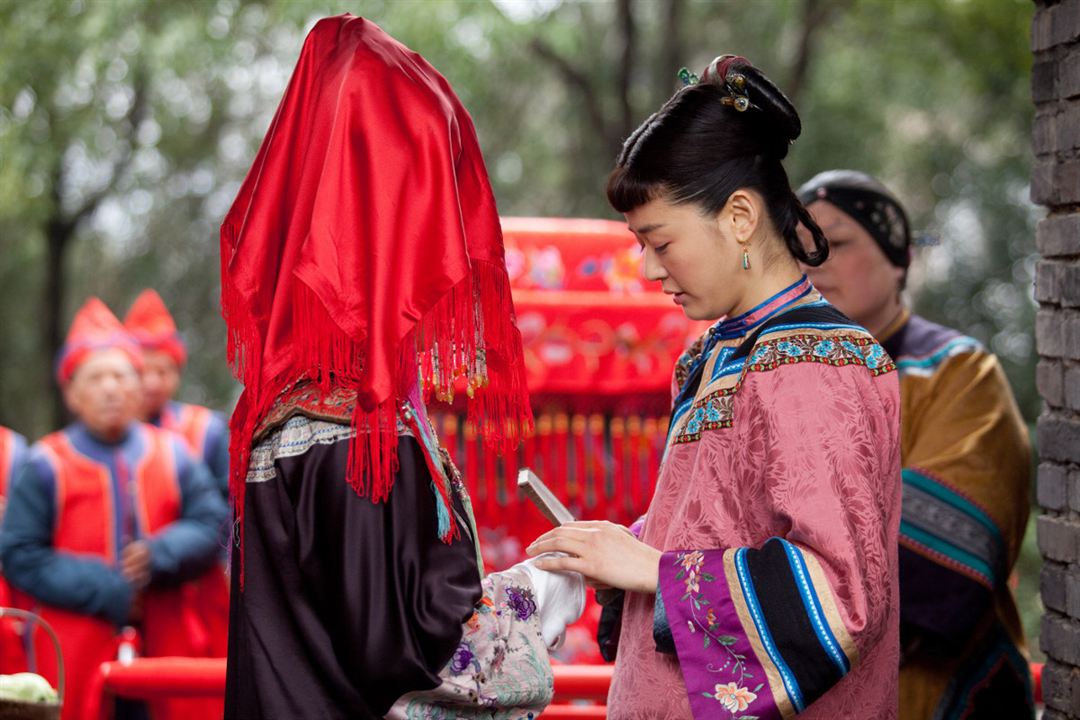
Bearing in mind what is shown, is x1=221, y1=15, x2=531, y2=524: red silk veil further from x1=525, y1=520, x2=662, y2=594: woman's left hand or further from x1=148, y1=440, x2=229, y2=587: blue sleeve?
x1=148, y1=440, x2=229, y2=587: blue sleeve

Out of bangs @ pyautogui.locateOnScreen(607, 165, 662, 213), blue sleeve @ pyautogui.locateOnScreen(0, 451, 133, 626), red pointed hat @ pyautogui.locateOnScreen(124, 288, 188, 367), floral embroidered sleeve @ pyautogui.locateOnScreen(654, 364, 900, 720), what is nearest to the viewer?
floral embroidered sleeve @ pyautogui.locateOnScreen(654, 364, 900, 720)

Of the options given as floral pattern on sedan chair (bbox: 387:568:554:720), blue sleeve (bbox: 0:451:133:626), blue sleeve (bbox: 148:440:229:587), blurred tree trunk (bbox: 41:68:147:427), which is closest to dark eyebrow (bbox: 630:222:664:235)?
floral pattern on sedan chair (bbox: 387:568:554:720)

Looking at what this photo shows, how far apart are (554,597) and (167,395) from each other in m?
4.18

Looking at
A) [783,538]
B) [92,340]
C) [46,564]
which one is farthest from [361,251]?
[92,340]

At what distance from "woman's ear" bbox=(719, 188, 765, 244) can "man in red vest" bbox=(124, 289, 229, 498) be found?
3922 millimetres

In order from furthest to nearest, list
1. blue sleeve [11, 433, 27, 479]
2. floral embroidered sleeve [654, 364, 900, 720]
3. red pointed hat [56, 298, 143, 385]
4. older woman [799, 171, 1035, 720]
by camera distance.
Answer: blue sleeve [11, 433, 27, 479] → red pointed hat [56, 298, 143, 385] → older woman [799, 171, 1035, 720] → floral embroidered sleeve [654, 364, 900, 720]

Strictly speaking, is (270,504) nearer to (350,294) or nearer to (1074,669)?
(350,294)

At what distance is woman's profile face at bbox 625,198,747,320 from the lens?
6.48ft

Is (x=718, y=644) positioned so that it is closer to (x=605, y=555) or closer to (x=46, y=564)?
(x=605, y=555)

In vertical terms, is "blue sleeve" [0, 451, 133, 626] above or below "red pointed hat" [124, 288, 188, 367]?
below

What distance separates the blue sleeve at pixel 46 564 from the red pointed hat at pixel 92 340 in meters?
0.51

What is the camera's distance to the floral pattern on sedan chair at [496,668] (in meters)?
1.89

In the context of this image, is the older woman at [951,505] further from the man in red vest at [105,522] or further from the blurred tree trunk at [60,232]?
the blurred tree trunk at [60,232]

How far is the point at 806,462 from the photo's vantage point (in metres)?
1.80
